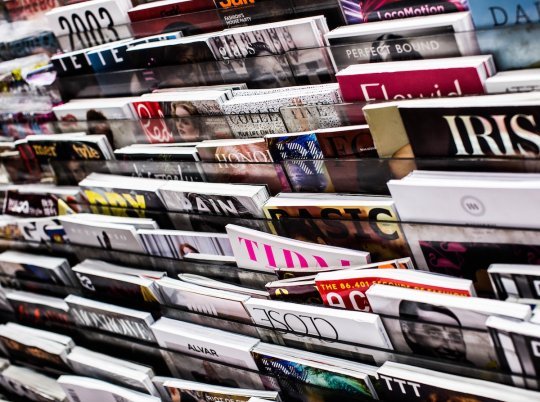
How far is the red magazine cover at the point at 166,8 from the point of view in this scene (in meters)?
0.99

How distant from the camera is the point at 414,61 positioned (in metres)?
0.77

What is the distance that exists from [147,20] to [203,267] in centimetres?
39

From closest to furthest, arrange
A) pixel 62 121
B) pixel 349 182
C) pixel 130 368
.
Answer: pixel 349 182 → pixel 130 368 → pixel 62 121

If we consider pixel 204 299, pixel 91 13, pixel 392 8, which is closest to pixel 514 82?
pixel 392 8

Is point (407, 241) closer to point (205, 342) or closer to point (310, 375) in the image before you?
point (310, 375)

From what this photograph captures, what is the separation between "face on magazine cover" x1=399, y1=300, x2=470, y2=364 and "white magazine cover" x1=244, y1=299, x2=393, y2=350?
3cm

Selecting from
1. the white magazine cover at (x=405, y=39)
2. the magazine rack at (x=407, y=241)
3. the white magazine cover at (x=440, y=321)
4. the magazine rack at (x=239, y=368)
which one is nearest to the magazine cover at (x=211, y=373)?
the magazine rack at (x=239, y=368)

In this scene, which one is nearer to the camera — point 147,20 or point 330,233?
point 330,233

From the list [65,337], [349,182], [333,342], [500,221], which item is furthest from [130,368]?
[500,221]

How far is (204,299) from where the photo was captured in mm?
1019

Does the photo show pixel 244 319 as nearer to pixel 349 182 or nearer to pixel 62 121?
pixel 349 182

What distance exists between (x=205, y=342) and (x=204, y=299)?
0.06 metres

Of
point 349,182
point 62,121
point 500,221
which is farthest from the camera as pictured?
point 62,121

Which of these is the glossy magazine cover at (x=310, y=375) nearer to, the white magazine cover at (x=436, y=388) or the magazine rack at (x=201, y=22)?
the white magazine cover at (x=436, y=388)
